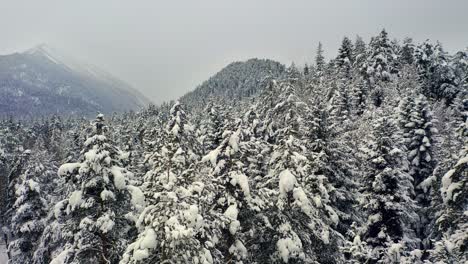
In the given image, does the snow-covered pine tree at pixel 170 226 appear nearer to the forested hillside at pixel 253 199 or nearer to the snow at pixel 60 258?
the forested hillside at pixel 253 199

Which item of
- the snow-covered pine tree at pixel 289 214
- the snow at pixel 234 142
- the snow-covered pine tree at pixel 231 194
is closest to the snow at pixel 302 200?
the snow-covered pine tree at pixel 289 214

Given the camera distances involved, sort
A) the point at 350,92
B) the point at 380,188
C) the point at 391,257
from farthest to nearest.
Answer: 1. the point at 350,92
2. the point at 380,188
3. the point at 391,257

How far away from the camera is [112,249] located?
15883mm

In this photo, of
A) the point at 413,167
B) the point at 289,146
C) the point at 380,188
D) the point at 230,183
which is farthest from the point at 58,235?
the point at 413,167

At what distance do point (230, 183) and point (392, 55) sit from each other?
76.9m

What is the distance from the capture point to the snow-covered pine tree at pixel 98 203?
586 inches

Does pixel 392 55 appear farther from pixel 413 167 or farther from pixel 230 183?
pixel 230 183

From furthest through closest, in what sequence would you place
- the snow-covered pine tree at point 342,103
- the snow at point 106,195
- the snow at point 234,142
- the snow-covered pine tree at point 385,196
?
the snow-covered pine tree at point 342,103, the snow-covered pine tree at point 385,196, the snow at point 234,142, the snow at point 106,195

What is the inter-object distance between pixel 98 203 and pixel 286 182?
24.7 feet

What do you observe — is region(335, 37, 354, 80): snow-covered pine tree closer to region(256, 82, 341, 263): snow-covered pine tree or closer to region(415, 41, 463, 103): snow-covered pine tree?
region(415, 41, 463, 103): snow-covered pine tree

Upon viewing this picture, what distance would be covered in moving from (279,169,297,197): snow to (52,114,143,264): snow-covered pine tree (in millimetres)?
5571

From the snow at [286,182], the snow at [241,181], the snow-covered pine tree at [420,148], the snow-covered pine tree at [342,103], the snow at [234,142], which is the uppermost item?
the snow-covered pine tree at [342,103]

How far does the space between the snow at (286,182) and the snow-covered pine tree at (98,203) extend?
5.57 metres

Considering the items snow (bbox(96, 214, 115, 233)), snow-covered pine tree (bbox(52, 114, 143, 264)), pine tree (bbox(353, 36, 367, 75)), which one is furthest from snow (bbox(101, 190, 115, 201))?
pine tree (bbox(353, 36, 367, 75))
